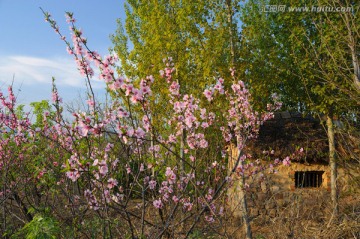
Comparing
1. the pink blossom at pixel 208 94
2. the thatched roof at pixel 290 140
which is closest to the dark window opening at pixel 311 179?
the thatched roof at pixel 290 140

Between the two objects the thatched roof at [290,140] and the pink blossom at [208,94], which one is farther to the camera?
the thatched roof at [290,140]

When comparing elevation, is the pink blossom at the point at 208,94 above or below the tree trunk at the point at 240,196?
above

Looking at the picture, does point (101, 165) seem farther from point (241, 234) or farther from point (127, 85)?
point (241, 234)

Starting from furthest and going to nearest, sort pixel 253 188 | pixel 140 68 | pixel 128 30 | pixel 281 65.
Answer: pixel 128 30 → pixel 140 68 → pixel 253 188 → pixel 281 65

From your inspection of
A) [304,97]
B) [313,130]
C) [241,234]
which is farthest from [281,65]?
[241,234]

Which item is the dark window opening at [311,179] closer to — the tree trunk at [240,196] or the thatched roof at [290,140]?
the thatched roof at [290,140]

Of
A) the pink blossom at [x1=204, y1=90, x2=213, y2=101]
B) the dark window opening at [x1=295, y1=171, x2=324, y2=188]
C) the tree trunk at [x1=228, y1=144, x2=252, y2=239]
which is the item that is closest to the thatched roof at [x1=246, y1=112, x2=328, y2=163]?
the dark window opening at [x1=295, y1=171, x2=324, y2=188]

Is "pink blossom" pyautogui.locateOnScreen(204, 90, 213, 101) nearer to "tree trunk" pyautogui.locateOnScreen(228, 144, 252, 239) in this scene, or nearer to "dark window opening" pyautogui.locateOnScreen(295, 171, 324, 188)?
"tree trunk" pyautogui.locateOnScreen(228, 144, 252, 239)

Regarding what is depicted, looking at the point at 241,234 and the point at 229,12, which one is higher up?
A: the point at 229,12

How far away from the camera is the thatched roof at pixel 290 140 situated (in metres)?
9.91

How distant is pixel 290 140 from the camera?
1035 cm

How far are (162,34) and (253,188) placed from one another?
582 centimetres

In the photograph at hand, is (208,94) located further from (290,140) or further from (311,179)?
(311,179)

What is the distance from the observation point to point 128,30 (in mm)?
15125
